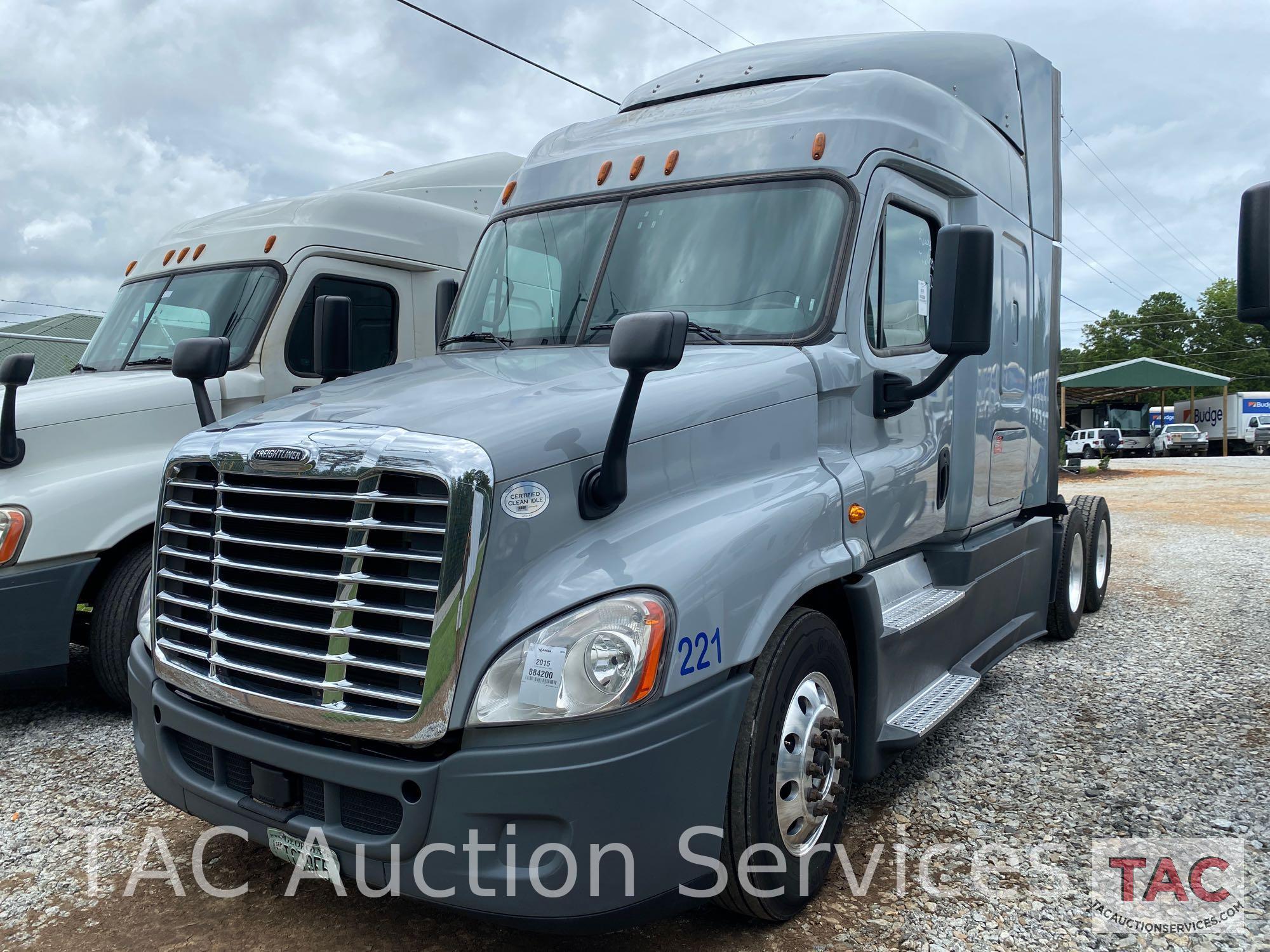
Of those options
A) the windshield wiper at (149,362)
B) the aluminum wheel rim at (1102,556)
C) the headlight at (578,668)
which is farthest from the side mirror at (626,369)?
the aluminum wheel rim at (1102,556)

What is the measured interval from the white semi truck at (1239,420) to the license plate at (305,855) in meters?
48.0

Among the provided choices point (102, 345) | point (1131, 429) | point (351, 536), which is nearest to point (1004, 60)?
point (351, 536)

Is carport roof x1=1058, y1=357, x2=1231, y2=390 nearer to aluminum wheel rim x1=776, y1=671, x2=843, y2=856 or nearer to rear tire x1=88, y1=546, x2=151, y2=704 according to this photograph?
rear tire x1=88, y1=546, x2=151, y2=704

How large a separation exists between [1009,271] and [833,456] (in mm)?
2695

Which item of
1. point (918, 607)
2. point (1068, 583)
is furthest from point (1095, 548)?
point (918, 607)

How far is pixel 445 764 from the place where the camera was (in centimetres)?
261

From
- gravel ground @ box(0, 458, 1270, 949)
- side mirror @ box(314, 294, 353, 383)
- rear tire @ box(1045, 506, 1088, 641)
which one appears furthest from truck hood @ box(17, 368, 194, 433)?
rear tire @ box(1045, 506, 1088, 641)

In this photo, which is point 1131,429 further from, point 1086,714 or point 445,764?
point 445,764

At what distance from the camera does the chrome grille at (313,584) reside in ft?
8.75

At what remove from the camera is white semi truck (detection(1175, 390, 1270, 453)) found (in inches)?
1777

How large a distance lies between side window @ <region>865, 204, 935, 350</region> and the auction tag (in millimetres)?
2050

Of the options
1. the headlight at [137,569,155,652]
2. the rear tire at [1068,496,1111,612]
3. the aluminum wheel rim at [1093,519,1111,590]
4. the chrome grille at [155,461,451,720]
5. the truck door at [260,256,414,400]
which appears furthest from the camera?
the aluminum wheel rim at [1093,519,1111,590]

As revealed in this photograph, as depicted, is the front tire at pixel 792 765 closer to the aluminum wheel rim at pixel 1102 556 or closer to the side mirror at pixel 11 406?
the side mirror at pixel 11 406

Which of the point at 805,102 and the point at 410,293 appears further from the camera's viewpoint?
the point at 410,293
